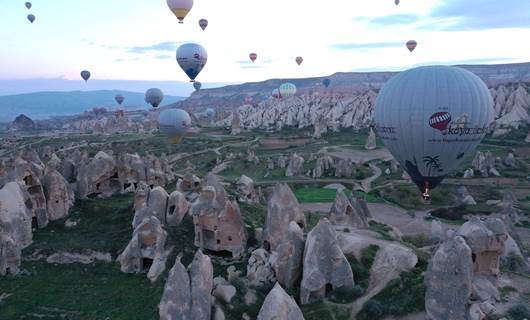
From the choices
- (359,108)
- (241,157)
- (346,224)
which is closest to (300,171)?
(241,157)

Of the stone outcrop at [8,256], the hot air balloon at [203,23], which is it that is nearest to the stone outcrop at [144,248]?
the stone outcrop at [8,256]

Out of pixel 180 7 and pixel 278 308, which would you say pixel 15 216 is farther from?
pixel 180 7

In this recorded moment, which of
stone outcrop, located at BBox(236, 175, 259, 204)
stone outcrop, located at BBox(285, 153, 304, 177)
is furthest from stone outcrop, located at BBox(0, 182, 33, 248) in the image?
stone outcrop, located at BBox(285, 153, 304, 177)

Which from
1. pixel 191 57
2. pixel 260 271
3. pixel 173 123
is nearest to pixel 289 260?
pixel 260 271

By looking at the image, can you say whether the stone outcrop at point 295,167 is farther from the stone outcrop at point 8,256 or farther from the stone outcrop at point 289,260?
the stone outcrop at point 289,260

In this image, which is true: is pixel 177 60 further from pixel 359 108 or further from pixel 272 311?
pixel 359 108

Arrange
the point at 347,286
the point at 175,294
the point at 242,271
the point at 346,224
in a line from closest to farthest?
the point at 175,294 → the point at 347,286 → the point at 242,271 → the point at 346,224
